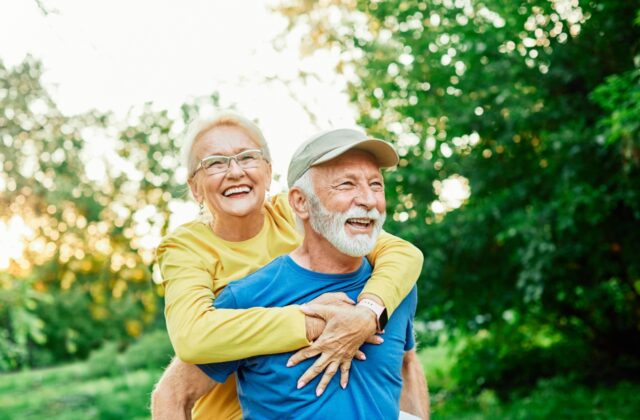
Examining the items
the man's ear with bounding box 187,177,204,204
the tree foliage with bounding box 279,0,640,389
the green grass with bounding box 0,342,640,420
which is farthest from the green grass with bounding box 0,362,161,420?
the man's ear with bounding box 187,177,204,204

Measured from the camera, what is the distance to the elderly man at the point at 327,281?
2.03 meters

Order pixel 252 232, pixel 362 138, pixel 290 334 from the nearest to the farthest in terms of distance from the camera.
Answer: pixel 290 334 < pixel 362 138 < pixel 252 232

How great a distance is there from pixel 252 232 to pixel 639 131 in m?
3.68

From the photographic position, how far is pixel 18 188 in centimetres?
1252

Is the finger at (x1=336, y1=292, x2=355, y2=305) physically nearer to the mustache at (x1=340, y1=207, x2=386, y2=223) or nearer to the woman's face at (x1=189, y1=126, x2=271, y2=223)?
the mustache at (x1=340, y1=207, x2=386, y2=223)

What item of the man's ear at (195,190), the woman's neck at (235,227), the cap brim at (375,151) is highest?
the man's ear at (195,190)

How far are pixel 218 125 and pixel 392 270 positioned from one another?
756 millimetres

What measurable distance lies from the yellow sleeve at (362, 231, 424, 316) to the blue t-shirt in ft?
0.25

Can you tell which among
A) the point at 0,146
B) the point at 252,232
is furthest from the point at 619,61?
the point at 0,146

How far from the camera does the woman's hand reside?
6.55ft

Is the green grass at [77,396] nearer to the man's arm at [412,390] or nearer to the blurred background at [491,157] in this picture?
the blurred background at [491,157]

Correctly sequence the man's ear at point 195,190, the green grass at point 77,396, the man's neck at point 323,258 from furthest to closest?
the green grass at point 77,396, the man's ear at point 195,190, the man's neck at point 323,258

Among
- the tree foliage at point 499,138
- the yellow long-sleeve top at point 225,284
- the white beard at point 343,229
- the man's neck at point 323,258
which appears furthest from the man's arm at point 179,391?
the tree foliage at point 499,138

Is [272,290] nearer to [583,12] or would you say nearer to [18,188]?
[583,12]
